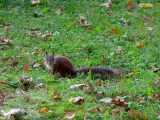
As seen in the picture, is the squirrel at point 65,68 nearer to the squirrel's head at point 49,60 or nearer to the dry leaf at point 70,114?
the squirrel's head at point 49,60

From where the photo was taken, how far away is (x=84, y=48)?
913cm

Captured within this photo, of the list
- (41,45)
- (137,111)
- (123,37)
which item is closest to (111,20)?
(123,37)

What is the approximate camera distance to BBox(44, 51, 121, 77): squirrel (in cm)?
764

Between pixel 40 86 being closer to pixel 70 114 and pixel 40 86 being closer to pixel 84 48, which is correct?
pixel 70 114

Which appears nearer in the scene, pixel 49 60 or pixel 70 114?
pixel 70 114

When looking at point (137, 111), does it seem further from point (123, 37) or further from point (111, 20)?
point (111, 20)

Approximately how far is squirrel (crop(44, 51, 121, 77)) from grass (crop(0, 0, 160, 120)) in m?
0.14

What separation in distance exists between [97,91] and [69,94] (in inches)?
16.7

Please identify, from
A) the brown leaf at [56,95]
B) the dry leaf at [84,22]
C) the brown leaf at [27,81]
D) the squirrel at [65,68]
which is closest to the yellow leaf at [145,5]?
the dry leaf at [84,22]

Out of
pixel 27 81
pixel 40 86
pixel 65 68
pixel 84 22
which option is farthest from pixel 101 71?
pixel 84 22

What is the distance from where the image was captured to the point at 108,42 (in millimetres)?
9539

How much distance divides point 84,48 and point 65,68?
1.34m

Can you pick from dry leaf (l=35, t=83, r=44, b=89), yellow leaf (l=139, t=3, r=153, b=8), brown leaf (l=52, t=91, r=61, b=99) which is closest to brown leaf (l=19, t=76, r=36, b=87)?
dry leaf (l=35, t=83, r=44, b=89)

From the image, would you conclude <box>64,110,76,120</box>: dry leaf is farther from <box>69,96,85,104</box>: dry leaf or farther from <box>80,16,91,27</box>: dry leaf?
<box>80,16,91,27</box>: dry leaf
